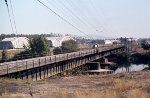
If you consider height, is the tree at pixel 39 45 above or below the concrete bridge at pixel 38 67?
above

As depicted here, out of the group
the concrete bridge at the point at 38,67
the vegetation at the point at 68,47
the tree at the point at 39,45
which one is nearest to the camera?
the concrete bridge at the point at 38,67

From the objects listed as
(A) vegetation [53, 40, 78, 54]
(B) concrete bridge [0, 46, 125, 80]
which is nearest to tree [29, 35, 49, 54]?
(A) vegetation [53, 40, 78, 54]

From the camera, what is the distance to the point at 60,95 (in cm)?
1808

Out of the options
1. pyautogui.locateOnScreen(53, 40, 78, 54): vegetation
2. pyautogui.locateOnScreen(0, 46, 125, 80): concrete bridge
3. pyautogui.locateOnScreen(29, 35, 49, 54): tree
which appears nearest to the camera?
pyautogui.locateOnScreen(0, 46, 125, 80): concrete bridge

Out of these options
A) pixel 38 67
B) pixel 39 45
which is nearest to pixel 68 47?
pixel 39 45

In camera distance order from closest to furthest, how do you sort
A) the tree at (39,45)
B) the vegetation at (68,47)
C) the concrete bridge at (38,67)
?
the concrete bridge at (38,67) < the tree at (39,45) < the vegetation at (68,47)

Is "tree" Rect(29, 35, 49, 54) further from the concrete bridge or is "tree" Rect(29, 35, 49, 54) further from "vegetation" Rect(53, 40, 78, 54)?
the concrete bridge

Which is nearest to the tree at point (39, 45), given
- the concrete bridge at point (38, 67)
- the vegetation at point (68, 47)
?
the vegetation at point (68, 47)

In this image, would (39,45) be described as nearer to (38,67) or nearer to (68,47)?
(68,47)

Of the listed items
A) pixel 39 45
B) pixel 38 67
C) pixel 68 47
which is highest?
pixel 39 45

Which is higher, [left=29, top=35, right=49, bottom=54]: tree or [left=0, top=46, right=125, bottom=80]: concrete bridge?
[left=29, top=35, right=49, bottom=54]: tree

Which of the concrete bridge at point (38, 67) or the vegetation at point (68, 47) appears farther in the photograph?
the vegetation at point (68, 47)

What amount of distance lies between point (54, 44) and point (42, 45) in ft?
304

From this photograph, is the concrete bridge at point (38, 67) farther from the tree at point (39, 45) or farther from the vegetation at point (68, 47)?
the vegetation at point (68, 47)
